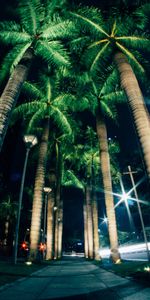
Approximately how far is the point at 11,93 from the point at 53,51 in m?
5.17

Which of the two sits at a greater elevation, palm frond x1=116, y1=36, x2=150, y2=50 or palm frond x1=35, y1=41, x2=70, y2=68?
palm frond x1=116, y1=36, x2=150, y2=50

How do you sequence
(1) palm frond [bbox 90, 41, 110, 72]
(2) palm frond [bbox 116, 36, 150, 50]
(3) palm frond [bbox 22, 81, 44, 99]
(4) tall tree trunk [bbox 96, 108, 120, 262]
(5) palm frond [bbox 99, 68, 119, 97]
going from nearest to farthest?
1. (2) palm frond [bbox 116, 36, 150, 50]
2. (1) palm frond [bbox 90, 41, 110, 72]
3. (4) tall tree trunk [bbox 96, 108, 120, 262]
4. (5) palm frond [bbox 99, 68, 119, 97]
5. (3) palm frond [bbox 22, 81, 44, 99]

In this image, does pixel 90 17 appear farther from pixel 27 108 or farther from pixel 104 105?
pixel 104 105

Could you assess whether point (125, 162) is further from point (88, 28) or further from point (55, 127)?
point (88, 28)

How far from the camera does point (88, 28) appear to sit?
15.0 metres

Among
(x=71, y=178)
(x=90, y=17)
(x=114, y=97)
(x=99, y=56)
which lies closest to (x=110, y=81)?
(x=114, y=97)

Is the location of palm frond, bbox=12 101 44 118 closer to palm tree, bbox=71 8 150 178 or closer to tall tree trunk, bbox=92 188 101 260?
palm tree, bbox=71 8 150 178

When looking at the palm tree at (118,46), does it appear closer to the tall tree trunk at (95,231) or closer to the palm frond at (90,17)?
the palm frond at (90,17)

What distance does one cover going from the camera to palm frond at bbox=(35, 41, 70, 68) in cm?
1473

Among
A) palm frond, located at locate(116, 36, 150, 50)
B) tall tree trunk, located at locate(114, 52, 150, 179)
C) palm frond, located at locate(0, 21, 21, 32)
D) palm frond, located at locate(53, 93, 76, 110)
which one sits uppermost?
palm frond, located at locate(53, 93, 76, 110)

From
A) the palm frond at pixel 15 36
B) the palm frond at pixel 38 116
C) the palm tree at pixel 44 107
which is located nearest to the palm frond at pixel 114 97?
the palm tree at pixel 44 107

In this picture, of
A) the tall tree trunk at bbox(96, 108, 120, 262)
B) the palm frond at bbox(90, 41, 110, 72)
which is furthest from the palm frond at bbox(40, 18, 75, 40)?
the tall tree trunk at bbox(96, 108, 120, 262)

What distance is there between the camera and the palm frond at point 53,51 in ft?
48.3

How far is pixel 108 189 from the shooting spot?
65.5 ft
